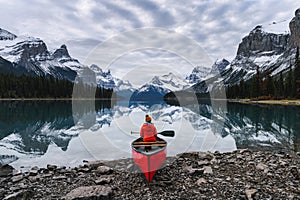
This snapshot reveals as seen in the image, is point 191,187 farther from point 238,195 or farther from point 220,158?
point 220,158

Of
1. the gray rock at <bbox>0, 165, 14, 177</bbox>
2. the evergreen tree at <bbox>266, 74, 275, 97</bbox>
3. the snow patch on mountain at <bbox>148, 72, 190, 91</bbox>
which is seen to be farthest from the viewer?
the evergreen tree at <bbox>266, 74, 275, 97</bbox>

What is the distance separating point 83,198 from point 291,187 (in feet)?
27.4

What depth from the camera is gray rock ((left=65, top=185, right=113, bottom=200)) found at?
9000 millimetres

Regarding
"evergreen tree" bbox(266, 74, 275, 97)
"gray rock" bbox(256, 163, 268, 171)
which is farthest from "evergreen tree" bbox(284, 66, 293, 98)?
"gray rock" bbox(256, 163, 268, 171)

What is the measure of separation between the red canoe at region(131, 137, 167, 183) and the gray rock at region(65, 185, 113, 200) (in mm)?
1938

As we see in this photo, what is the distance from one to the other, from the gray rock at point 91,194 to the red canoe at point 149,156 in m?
1.94

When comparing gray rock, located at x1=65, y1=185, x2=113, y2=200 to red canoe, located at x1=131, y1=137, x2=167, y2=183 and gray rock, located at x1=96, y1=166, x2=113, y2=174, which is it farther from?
gray rock, located at x1=96, y1=166, x2=113, y2=174

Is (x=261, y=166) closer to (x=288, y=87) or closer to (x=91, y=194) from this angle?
(x=91, y=194)

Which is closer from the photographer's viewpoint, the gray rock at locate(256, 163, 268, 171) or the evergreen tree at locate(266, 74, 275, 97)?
the gray rock at locate(256, 163, 268, 171)

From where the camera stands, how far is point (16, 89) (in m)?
117

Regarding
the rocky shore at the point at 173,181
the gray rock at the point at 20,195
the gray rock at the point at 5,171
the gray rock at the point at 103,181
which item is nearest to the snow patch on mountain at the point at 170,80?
the rocky shore at the point at 173,181

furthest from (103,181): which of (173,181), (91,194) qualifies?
(173,181)

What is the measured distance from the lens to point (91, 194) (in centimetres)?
911

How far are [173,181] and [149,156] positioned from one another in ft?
5.75
